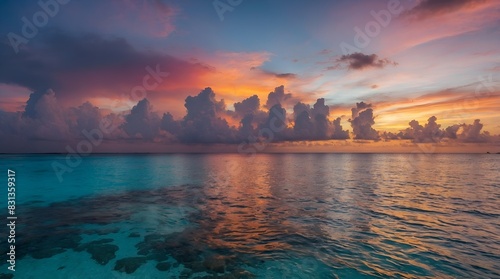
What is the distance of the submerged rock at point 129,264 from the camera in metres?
14.8

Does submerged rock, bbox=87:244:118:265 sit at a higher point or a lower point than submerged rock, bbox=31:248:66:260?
lower

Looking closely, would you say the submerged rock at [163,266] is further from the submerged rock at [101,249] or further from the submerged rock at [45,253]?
the submerged rock at [45,253]

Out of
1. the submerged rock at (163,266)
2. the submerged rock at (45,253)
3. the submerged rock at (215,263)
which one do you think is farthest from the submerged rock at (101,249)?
the submerged rock at (215,263)

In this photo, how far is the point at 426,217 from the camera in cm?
2608

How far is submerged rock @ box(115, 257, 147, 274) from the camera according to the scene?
14.8m

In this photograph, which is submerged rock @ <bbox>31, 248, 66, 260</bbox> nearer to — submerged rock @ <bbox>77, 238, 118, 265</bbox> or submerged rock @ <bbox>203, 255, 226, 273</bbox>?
submerged rock @ <bbox>77, 238, 118, 265</bbox>

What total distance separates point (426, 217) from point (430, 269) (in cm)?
1423

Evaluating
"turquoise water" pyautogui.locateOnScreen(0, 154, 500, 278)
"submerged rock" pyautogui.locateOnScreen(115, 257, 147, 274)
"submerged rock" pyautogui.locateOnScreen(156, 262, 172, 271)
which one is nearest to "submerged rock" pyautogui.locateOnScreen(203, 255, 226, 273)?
"turquoise water" pyautogui.locateOnScreen(0, 154, 500, 278)

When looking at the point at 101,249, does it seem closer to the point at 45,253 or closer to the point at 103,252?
the point at 103,252

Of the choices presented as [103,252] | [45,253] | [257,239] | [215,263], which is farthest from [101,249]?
[257,239]

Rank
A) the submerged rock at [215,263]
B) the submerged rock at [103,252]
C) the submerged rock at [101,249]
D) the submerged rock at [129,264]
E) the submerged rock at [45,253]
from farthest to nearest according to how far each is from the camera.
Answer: the submerged rock at [45,253] → the submerged rock at [101,249] → the submerged rock at [103,252] → the submerged rock at [129,264] → the submerged rock at [215,263]

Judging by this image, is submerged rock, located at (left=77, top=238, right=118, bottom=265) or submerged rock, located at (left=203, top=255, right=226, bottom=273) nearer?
submerged rock, located at (left=203, top=255, right=226, bottom=273)

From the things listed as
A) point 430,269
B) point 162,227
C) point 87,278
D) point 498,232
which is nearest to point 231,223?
point 162,227

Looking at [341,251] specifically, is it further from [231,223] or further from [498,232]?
[498,232]
